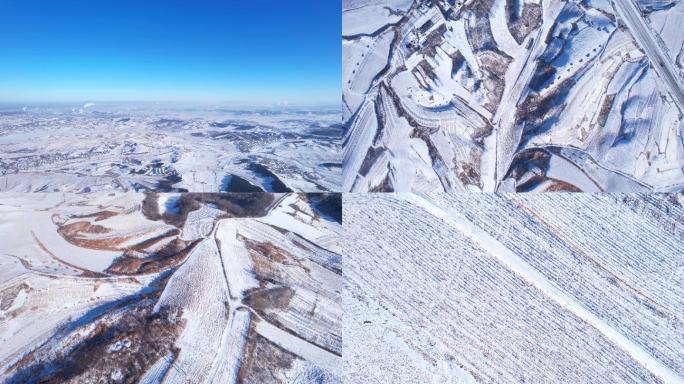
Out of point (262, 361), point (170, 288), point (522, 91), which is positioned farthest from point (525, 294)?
point (170, 288)

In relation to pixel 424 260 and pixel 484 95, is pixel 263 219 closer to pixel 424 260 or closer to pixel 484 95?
pixel 424 260

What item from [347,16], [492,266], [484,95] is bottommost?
[492,266]

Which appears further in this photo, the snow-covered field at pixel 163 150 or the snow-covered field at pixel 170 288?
the snow-covered field at pixel 163 150

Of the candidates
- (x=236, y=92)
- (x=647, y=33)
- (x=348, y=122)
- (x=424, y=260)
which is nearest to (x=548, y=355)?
(x=424, y=260)

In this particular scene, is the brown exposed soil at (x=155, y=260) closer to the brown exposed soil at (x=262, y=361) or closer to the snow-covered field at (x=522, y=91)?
the brown exposed soil at (x=262, y=361)

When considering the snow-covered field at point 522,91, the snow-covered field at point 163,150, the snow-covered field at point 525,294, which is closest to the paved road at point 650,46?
the snow-covered field at point 522,91

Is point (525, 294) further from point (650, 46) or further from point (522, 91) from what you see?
point (650, 46)
